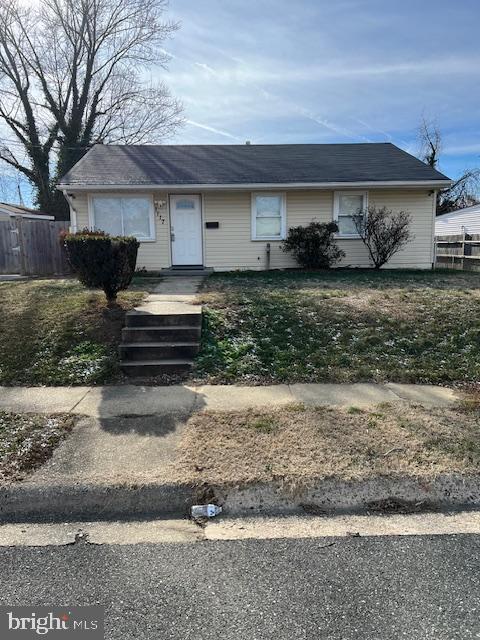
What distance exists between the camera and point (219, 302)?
8.42m

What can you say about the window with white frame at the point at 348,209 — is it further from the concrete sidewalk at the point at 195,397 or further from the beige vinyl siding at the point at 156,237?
the concrete sidewalk at the point at 195,397

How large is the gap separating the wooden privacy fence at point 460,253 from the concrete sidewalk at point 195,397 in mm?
15100

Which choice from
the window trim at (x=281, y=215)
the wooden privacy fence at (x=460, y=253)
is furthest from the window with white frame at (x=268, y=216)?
the wooden privacy fence at (x=460, y=253)

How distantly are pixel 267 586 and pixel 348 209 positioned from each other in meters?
13.0

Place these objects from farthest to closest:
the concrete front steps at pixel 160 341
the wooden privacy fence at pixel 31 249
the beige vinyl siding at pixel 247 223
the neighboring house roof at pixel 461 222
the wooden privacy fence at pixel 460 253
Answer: the neighboring house roof at pixel 461 222
the wooden privacy fence at pixel 460 253
the wooden privacy fence at pixel 31 249
the beige vinyl siding at pixel 247 223
the concrete front steps at pixel 160 341

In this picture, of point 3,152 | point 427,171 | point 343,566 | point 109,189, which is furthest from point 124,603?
point 3,152

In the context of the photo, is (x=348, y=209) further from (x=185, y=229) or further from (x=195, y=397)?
(x=195, y=397)

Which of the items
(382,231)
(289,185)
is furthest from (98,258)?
(382,231)

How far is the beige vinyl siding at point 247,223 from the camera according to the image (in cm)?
1386

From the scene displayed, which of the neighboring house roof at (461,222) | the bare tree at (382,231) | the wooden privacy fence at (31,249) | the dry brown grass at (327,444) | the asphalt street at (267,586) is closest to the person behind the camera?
the asphalt street at (267,586)

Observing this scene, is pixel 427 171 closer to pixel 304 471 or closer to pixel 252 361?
pixel 252 361

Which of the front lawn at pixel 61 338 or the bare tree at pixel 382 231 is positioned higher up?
the bare tree at pixel 382 231

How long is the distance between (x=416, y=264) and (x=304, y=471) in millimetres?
12516

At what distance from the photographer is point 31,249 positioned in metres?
15.0
